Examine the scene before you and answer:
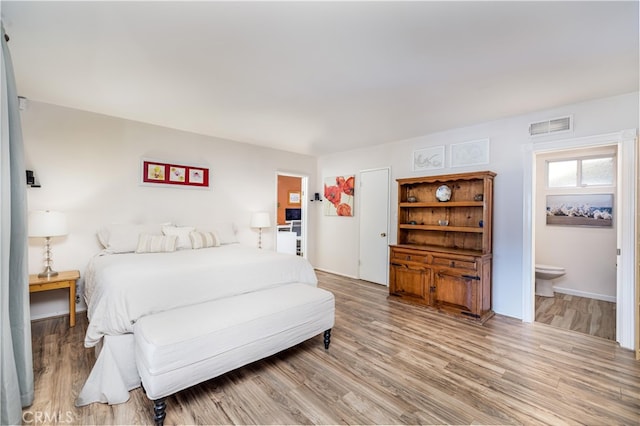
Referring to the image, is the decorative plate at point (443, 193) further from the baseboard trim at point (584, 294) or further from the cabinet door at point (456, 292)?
the baseboard trim at point (584, 294)

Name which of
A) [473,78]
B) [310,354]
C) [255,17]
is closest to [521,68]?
[473,78]

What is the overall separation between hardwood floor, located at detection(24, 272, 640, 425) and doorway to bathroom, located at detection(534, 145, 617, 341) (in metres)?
1.42

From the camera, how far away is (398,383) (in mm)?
2070

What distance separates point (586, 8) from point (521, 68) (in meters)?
0.65

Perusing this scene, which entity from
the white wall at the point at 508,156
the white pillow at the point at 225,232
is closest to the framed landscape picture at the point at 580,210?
the white wall at the point at 508,156

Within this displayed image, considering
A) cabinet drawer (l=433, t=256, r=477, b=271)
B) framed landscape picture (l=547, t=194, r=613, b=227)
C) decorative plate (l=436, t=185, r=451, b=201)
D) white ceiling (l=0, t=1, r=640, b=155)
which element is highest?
white ceiling (l=0, t=1, r=640, b=155)

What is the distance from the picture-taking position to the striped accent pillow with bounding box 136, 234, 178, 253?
128 inches

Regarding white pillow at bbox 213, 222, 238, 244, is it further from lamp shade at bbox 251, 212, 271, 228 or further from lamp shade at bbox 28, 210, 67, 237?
lamp shade at bbox 28, 210, 67, 237

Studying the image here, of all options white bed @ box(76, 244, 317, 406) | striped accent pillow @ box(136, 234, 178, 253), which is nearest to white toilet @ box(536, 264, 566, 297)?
white bed @ box(76, 244, 317, 406)

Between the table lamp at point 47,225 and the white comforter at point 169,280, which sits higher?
the table lamp at point 47,225

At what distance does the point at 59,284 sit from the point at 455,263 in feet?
14.7

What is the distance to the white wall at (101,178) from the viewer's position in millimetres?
3139

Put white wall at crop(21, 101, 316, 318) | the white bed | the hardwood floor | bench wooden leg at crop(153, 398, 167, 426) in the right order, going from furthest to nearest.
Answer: white wall at crop(21, 101, 316, 318)
the white bed
the hardwood floor
bench wooden leg at crop(153, 398, 167, 426)

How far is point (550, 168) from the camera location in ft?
14.7
